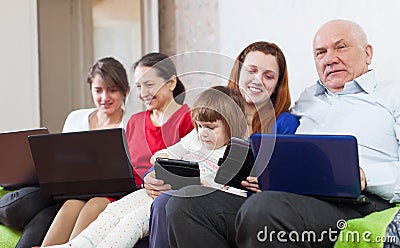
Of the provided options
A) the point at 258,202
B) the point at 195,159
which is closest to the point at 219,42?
the point at 195,159

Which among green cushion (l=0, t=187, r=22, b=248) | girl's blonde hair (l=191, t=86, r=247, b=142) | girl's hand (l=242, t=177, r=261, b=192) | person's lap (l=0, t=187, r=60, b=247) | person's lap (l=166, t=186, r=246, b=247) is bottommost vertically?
green cushion (l=0, t=187, r=22, b=248)

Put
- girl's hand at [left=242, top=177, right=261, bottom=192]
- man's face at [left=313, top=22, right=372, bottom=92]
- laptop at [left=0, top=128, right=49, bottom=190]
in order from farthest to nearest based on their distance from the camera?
laptop at [left=0, top=128, right=49, bottom=190]
man's face at [left=313, top=22, right=372, bottom=92]
girl's hand at [left=242, top=177, right=261, bottom=192]

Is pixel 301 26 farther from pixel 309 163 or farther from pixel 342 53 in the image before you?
pixel 309 163

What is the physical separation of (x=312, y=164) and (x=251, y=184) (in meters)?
0.26

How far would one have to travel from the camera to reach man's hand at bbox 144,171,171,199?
7.14 ft

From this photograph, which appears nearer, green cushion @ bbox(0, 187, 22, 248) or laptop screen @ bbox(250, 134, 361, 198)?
laptop screen @ bbox(250, 134, 361, 198)

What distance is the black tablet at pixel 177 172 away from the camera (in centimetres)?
200

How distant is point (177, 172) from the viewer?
6.81ft


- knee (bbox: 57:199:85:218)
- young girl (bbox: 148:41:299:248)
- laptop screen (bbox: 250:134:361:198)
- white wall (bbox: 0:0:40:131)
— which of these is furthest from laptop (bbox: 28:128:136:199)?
white wall (bbox: 0:0:40:131)

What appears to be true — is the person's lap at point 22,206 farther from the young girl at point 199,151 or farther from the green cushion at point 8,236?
the young girl at point 199,151

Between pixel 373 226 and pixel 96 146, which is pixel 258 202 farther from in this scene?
pixel 96 146

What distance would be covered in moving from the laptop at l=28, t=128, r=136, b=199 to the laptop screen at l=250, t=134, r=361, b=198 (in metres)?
0.63

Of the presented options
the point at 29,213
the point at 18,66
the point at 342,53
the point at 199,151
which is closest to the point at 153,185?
the point at 199,151

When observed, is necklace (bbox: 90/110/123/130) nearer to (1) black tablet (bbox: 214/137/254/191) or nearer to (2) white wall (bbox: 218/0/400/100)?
(2) white wall (bbox: 218/0/400/100)
